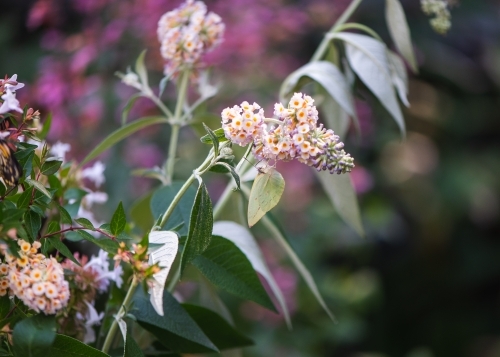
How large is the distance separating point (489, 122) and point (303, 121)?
1749 mm

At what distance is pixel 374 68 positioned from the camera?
477mm

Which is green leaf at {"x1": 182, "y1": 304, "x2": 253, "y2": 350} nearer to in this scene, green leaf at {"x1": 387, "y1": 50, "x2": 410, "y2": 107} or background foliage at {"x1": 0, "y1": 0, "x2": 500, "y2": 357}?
green leaf at {"x1": 387, "y1": 50, "x2": 410, "y2": 107}

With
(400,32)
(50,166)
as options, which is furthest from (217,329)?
(400,32)

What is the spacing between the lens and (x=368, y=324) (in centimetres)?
166

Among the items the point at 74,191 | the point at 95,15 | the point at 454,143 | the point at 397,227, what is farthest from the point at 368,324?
the point at 74,191

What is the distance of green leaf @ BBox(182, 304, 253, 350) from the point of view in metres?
0.40

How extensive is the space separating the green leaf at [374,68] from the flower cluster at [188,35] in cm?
11

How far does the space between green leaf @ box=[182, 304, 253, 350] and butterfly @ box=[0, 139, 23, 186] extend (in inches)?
6.3

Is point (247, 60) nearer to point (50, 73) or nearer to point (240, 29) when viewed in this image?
point (240, 29)

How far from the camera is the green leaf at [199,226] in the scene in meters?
0.30

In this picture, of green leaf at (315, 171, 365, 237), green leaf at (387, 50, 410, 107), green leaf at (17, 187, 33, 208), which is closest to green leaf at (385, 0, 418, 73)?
green leaf at (387, 50, 410, 107)

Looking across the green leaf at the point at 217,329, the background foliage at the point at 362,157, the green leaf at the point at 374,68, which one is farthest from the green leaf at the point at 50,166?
the background foliage at the point at 362,157

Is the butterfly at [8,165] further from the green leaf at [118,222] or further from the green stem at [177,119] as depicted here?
the green stem at [177,119]

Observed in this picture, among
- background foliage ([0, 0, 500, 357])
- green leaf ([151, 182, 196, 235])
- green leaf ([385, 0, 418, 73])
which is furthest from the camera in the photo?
background foliage ([0, 0, 500, 357])
